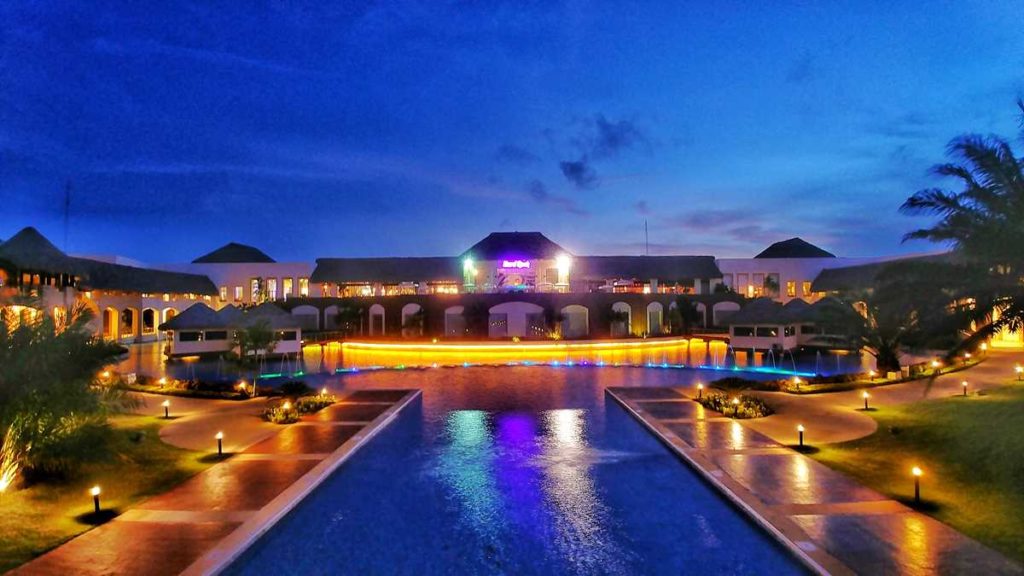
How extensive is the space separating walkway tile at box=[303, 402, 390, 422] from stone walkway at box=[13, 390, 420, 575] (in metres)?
1.10

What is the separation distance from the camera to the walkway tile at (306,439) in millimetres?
10750

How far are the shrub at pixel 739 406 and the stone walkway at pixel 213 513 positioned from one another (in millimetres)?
7697

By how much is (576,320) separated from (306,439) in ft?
87.8

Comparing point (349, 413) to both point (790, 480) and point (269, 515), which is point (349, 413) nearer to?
point (269, 515)

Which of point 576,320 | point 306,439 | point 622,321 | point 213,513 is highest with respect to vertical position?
point 576,320

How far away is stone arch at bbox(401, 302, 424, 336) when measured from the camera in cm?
3725

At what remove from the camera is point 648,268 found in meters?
45.9

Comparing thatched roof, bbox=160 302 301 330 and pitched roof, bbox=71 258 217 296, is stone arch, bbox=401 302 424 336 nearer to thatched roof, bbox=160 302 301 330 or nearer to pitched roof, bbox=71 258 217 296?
thatched roof, bbox=160 302 301 330

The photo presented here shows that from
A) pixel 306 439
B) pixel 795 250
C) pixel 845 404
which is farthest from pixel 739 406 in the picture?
pixel 795 250

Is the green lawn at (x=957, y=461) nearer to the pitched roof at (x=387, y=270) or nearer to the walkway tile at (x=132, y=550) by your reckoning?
the walkway tile at (x=132, y=550)

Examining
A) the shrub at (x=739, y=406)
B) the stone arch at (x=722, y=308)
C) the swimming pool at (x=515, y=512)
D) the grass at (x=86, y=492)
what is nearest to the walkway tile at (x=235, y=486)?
the grass at (x=86, y=492)

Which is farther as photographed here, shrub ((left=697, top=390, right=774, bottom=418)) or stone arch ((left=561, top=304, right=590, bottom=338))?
stone arch ((left=561, top=304, right=590, bottom=338))

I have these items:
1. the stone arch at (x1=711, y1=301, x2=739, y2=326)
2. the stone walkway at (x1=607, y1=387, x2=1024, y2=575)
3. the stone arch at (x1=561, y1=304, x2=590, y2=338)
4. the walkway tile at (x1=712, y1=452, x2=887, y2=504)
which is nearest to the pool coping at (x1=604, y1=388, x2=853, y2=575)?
the stone walkway at (x1=607, y1=387, x2=1024, y2=575)

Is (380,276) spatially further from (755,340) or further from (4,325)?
(4,325)
